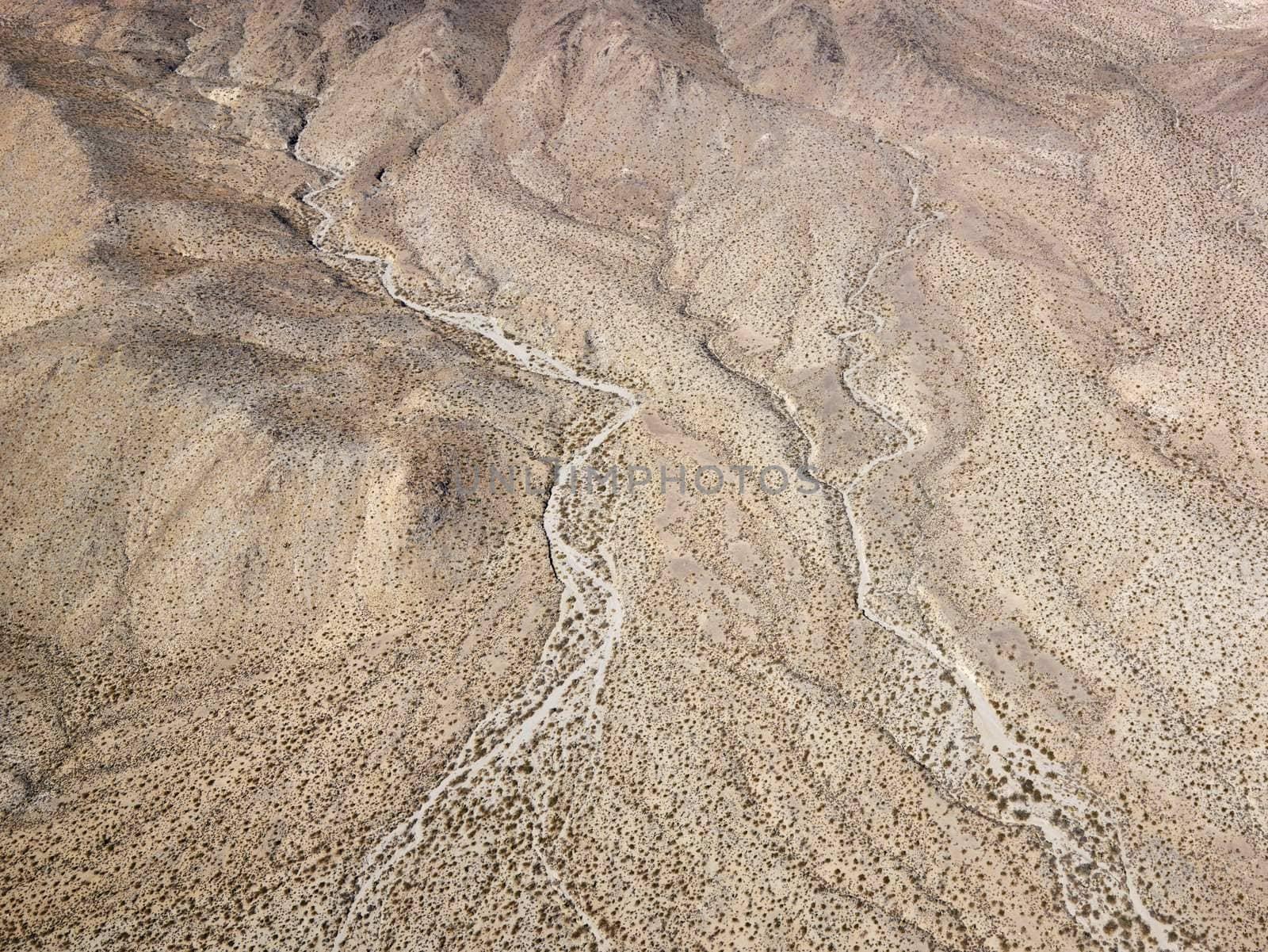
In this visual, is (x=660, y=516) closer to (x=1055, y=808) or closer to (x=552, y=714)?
(x=552, y=714)

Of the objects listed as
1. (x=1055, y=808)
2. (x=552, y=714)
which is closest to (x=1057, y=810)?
(x=1055, y=808)

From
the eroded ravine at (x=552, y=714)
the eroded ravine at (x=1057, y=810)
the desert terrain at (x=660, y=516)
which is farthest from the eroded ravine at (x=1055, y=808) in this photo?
the eroded ravine at (x=552, y=714)

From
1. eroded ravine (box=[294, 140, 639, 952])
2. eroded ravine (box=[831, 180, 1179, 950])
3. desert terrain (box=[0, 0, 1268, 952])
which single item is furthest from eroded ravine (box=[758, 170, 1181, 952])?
eroded ravine (box=[294, 140, 639, 952])

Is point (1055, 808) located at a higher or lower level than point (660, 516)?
higher

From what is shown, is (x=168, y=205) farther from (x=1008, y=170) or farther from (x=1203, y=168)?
(x=1203, y=168)

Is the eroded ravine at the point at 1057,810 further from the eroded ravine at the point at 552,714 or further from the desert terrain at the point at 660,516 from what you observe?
the eroded ravine at the point at 552,714

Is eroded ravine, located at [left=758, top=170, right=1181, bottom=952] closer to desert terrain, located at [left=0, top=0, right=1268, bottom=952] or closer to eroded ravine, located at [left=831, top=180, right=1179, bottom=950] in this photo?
eroded ravine, located at [left=831, top=180, right=1179, bottom=950]

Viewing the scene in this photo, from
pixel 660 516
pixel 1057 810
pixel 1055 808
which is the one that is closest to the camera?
pixel 1057 810
